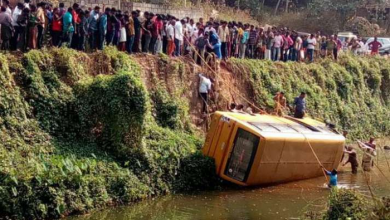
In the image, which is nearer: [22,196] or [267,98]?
[22,196]

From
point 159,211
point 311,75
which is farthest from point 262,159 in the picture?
point 311,75

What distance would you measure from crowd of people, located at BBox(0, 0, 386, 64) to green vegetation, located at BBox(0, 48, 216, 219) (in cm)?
77

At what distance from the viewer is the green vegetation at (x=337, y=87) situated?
2597cm

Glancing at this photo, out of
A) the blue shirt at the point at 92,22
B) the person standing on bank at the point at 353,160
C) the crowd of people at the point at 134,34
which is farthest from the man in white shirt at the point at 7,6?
the person standing on bank at the point at 353,160

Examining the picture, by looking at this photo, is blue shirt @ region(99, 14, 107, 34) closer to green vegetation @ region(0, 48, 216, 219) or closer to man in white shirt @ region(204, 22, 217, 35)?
green vegetation @ region(0, 48, 216, 219)

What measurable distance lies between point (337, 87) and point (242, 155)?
14557 millimetres

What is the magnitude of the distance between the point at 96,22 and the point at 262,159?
627 centimetres

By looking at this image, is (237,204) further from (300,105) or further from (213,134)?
(300,105)

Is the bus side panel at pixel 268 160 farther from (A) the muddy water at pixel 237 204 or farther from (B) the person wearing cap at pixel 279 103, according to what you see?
(B) the person wearing cap at pixel 279 103

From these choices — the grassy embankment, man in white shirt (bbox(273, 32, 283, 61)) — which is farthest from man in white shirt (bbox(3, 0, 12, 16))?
man in white shirt (bbox(273, 32, 283, 61))

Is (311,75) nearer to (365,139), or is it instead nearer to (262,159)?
(365,139)

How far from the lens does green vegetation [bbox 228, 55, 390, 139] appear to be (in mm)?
25969

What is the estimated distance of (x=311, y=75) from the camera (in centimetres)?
3019

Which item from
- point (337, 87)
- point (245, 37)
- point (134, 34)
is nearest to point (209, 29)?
point (245, 37)
